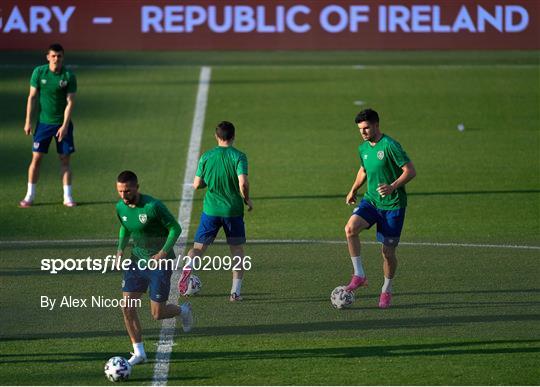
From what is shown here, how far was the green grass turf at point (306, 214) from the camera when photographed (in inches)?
500

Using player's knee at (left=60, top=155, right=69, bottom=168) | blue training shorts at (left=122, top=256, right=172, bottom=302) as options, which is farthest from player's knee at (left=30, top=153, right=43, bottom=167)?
blue training shorts at (left=122, top=256, right=172, bottom=302)

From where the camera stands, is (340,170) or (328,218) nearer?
(328,218)

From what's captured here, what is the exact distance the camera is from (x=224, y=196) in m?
14.8


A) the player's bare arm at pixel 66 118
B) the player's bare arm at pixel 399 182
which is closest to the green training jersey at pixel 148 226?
the player's bare arm at pixel 399 182

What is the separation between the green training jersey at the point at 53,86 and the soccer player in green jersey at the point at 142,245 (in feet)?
25.5

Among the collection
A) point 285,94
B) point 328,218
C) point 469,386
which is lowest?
point 469,386

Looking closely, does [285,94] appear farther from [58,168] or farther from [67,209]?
[67,209]

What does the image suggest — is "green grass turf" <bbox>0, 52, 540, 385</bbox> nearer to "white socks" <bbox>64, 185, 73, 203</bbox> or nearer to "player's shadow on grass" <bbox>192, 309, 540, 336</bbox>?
"player's shadow on grass" <bbox>192, 309, 540, 336</bbox>

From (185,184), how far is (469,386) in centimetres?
1162

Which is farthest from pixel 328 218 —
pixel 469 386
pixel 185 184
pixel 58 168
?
pixel 469 386

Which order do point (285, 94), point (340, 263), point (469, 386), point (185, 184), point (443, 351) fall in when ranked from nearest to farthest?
1. point (469, 386)
2. point (443, 351)
3. point (340, 263)
4. point (185, 184)
5. point (285, 94)

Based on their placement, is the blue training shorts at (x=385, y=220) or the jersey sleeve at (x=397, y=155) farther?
the blue training shorts at (x=385, y=220)

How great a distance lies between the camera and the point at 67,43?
3084 cm

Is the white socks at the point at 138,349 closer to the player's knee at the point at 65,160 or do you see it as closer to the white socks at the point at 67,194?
the player's knee at the point at 65,160
